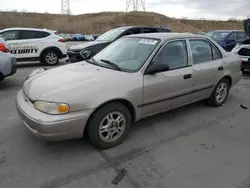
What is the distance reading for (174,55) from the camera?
3.71 meters

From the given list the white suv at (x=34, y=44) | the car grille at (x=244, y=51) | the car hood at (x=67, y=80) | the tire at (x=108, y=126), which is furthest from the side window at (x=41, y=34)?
the car grille at (x=244, y=51)

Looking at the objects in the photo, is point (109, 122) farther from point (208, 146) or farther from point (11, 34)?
point (11, 34)

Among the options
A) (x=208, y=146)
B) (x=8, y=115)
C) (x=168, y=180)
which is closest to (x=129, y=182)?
(x=168, y=180)

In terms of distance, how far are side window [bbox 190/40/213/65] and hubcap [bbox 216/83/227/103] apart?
0.71 m

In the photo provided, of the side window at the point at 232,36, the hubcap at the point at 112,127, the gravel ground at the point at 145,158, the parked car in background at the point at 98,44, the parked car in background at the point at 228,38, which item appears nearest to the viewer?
the gravel ground at the point at 145,158

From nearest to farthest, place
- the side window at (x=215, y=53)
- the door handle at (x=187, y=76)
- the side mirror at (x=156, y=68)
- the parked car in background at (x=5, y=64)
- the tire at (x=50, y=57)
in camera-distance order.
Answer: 1. the side mirror at (x=156, y=68)
2. the door handle at (x=187, y=76)
3. the side window at (x=215, y=53)
4. the parked car in background at (x=5, y=64)
5. the tire at (x=50, y=57)

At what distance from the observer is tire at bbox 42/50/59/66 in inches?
372

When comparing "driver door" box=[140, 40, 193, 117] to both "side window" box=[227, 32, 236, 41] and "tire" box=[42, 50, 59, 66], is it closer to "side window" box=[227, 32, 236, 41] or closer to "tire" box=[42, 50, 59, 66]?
"tire" box=[42, 50, 59, 66]

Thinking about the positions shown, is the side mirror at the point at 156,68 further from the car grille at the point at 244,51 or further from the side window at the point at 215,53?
the car grille at the point at 244,51

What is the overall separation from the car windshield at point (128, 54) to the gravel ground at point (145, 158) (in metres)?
1.10

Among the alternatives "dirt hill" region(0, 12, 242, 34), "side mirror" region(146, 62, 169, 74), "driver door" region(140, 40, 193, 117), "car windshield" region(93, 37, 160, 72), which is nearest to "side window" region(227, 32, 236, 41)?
"driver door" region(140, 40, 193, 117)

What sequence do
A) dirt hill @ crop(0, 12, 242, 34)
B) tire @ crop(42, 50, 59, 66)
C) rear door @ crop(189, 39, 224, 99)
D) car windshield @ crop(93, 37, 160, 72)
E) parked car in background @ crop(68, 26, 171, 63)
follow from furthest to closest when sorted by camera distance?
dirt hill @ crop(0, 12, 242, 34)
tire @ crop(42, 50, 59, 66)
parked car in background @ crop(68, 26, 171, 63)
rear door @ crop(189, 39, 224, 99)
car windshield @ crop(93, 37, 160, 72)

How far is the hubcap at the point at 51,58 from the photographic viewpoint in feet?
31.2

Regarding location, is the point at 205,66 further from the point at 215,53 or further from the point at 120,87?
the point at 120,87
